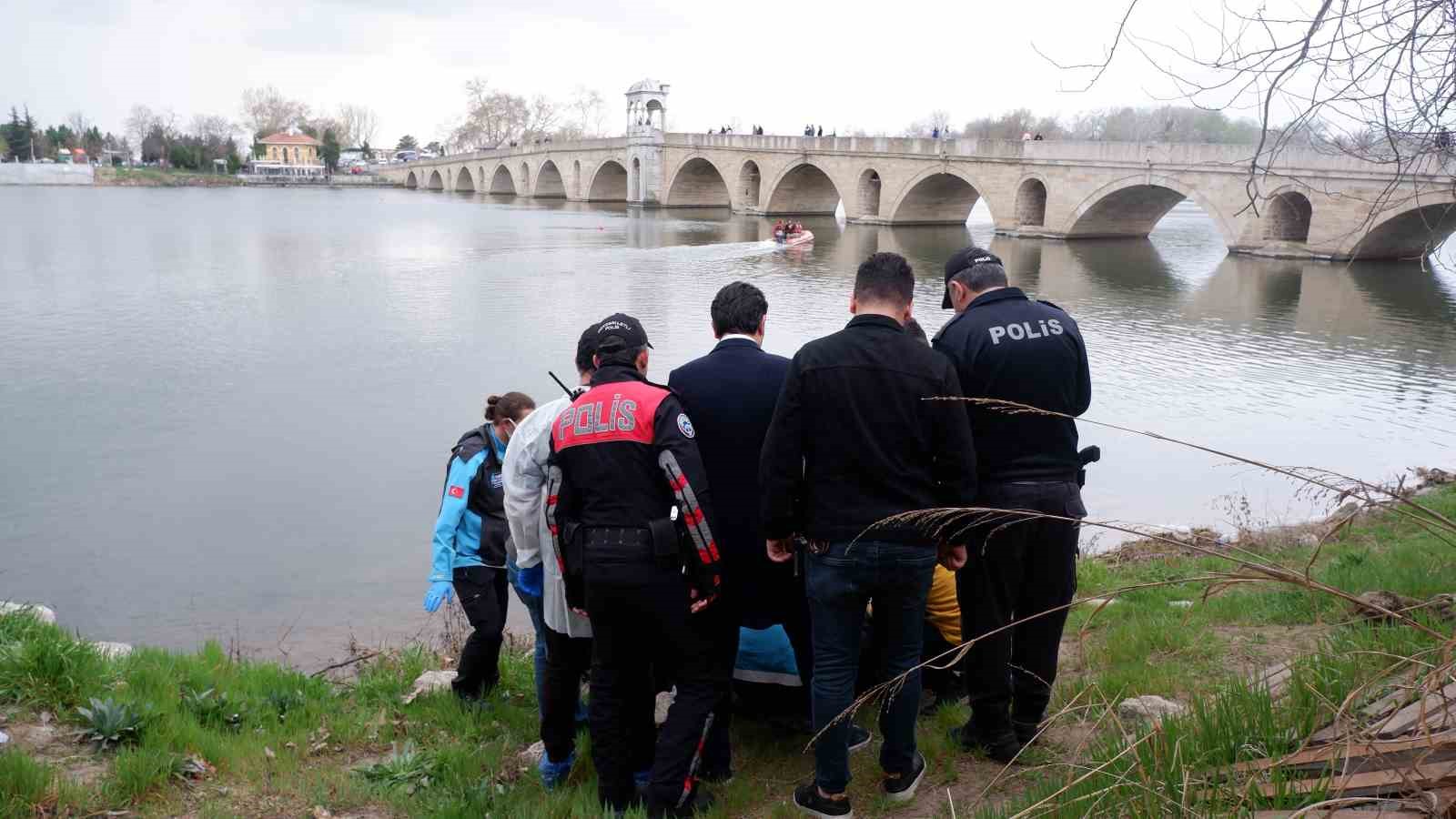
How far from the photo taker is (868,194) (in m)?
48.6

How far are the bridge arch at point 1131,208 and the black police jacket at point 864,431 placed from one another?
3412cm

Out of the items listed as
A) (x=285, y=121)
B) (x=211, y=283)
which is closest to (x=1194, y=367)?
(x=211, y=283)

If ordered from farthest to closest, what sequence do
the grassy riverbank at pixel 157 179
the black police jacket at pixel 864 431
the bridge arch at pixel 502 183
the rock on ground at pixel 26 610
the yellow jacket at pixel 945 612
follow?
the bridge arch at pixel 502 183 → the grassy riverbank at pixel 157 179 → the rock on ground at pixel 26 610 → the yellow jacket at pixel 945 612 → the black police jacket at pixel 864 431

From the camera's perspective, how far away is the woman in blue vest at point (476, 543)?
15.7 ft

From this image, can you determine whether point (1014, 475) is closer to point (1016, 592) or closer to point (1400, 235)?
point (1016, 592)

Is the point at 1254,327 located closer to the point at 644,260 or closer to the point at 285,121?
the point at 644,260

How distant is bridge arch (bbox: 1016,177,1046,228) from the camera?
40.5m

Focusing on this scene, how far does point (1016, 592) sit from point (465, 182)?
10121 cm

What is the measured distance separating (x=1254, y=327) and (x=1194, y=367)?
15.5ft

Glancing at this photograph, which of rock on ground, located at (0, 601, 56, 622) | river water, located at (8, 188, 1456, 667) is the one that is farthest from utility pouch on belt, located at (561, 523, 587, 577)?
river water, located at (8, 188, 1456, 667)

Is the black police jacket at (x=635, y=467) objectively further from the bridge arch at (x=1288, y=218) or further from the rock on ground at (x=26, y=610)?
the bridge arch at (x=1288, y=218)

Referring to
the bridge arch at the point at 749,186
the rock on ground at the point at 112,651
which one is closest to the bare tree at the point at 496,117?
the bridge arch at the point at 749,186

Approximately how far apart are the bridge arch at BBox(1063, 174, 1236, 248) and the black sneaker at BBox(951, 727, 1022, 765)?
33.8 m

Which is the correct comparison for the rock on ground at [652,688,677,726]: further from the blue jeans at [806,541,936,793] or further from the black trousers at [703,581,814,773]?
the blue jeans at [806,541,936,793]
